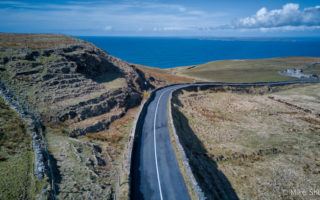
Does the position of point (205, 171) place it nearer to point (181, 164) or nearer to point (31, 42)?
point (181, 164)

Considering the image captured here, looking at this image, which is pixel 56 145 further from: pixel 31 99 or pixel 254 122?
pixel 254 122

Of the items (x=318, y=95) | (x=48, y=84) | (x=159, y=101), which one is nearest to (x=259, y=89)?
(x=318, y=95)

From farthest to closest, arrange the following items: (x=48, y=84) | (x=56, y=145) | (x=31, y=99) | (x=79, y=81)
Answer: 1. (x=79, y=81)
2. (x=48, y=84)
3. (x=31, y=99)
4. (x=56, y=145)

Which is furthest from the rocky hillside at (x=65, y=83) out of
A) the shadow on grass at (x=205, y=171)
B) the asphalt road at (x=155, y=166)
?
the shadow on grass at (x=205, y=171)

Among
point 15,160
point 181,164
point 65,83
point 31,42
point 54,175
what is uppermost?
point 31,42

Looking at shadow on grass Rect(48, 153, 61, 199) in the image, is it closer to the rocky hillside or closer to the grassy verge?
the rocky hillside

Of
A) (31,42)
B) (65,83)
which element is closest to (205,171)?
(65,83)

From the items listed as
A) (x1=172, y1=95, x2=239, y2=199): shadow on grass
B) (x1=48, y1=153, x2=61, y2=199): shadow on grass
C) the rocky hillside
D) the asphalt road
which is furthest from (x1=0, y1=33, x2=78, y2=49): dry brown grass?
(x1=48, y1=153, x2=61, y2=199): shadow on grass

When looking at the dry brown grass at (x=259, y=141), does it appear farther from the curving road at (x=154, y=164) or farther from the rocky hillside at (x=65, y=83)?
the rocky hillside at (x=65, y=83)
